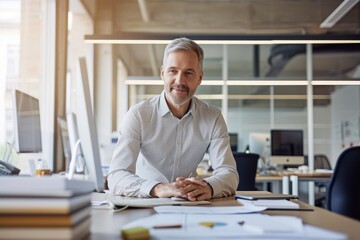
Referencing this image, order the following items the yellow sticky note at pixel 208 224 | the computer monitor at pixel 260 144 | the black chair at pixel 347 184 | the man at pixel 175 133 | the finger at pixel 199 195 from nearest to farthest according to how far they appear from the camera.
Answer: the yellow sticky note at pixel 208 224 < the finger at pixel 199 195 < the man at pixel 175 133 < the black chair at pixel 347 184 < the computer monitor at pixel 260 144

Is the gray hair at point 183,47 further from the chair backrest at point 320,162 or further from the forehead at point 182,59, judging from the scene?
the chair backrest at point 320,162

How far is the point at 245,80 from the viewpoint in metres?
7.45

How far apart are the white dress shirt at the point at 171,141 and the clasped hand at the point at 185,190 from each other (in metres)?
Answer: 0.31

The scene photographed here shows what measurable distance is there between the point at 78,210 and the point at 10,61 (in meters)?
3.13

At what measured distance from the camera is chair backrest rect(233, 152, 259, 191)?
4.32 m

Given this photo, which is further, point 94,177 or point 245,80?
point 245,80

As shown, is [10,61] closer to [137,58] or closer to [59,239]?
[59,239]

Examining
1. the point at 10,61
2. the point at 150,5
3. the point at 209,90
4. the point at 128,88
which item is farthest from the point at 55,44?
the point at 128,88

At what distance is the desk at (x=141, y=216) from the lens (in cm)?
95

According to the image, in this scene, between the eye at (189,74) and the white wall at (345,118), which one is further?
the white wall at (345,118)

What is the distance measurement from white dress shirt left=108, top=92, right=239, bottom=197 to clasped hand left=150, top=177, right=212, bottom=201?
309 mm

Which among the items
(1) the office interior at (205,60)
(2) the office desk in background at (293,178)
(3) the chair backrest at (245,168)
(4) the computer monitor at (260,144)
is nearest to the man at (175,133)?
(1) the office interior at (205,60)

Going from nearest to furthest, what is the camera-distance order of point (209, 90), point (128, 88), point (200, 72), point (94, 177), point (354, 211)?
point (94, 177) → point (200, 72) → point (354, 211) → point (209, 90) → point (128, 88)

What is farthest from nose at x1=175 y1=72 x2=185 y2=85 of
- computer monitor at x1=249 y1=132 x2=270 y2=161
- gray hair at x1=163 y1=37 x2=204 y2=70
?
computer monitor at x1=249 y1=132 x2=270 y2=161
